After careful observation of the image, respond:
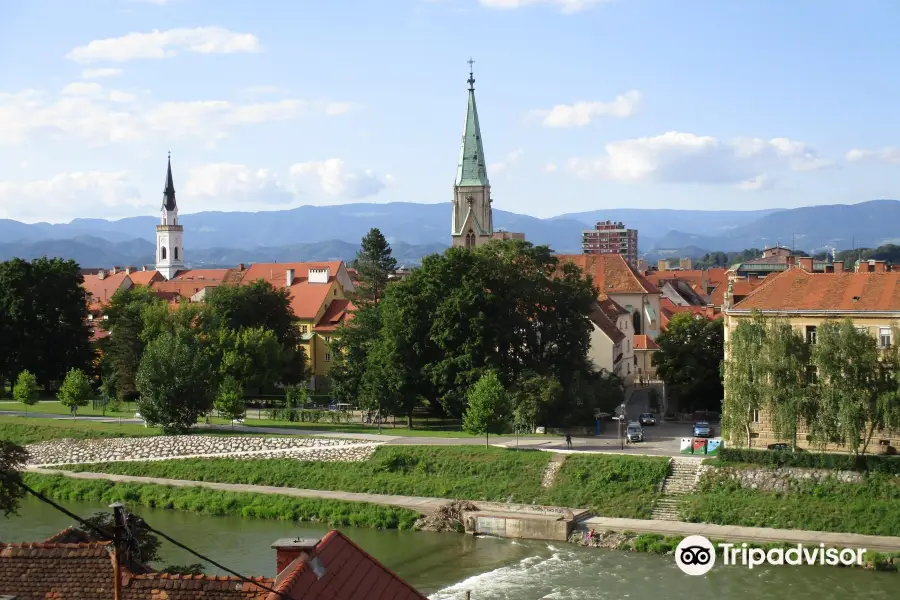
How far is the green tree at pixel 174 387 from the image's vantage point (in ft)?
172

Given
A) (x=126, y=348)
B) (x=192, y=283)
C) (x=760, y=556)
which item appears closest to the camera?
(x=760, y=556)

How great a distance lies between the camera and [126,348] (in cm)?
6225

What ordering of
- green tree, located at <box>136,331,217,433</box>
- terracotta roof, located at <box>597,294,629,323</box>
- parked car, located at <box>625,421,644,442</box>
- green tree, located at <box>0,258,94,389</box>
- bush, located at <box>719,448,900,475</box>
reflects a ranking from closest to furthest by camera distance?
bush, located at <box>719,448,900,475</box>
parked car, located at <box>625,421,644,442</box>
green tree, located at <box>136,331,217,433</box>
green tree, located at <box>0,258,94,389</box>
terracotta roof, located at <box>597,294,629,323</box>

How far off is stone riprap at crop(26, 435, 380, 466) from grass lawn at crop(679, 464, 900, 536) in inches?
577

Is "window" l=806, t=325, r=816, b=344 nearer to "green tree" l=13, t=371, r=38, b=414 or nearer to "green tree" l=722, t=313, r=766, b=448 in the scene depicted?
"green tree" l=722, t=313, r=766, b=448

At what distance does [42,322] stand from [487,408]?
3087 cm

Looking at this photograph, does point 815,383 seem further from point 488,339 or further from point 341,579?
point 341,579

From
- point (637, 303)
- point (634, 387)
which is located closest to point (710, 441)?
point (634, 387)

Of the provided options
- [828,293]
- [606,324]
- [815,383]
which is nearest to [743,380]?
[815,383]

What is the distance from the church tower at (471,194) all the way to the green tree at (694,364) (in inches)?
1143

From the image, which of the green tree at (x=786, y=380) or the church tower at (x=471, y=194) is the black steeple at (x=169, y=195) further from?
the green tree at (x=786, y=380)

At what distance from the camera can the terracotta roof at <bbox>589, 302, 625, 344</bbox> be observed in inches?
2619

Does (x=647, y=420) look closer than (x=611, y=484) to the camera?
No

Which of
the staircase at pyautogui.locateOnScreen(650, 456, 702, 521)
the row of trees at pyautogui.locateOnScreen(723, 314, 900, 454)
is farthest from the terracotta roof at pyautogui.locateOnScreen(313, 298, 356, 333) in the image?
the row of trees at pyautogui.locateOnScreen(723, 314, 900, 454)
